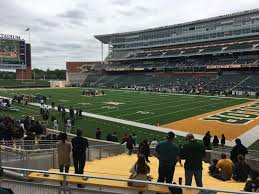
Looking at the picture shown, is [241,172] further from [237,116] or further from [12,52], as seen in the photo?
[12,52]

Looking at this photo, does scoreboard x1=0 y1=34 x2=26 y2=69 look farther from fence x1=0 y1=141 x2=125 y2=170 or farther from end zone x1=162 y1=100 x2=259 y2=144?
fence x1=0 y1=141 x2=125 y2=170

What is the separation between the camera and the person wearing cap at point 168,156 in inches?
302

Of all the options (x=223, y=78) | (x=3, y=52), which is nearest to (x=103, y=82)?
(x=3, y=52)

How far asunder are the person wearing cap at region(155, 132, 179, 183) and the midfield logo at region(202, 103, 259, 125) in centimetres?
2254

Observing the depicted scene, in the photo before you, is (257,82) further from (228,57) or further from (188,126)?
(188,126)

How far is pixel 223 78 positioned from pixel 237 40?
14.5 meters

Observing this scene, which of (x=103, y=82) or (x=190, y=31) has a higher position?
(x=190, y=31)

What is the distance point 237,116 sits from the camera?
109 feet

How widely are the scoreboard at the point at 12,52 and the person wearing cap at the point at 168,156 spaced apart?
77.5 m

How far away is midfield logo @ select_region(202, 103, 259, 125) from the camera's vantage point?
30214mm

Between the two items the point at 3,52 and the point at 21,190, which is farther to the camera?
the point at 3,52

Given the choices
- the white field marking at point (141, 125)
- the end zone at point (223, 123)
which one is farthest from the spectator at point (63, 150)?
the end zone at point (223, 123)

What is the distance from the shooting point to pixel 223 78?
2879 inches

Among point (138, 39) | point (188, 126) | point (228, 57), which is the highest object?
point (138, 39)
